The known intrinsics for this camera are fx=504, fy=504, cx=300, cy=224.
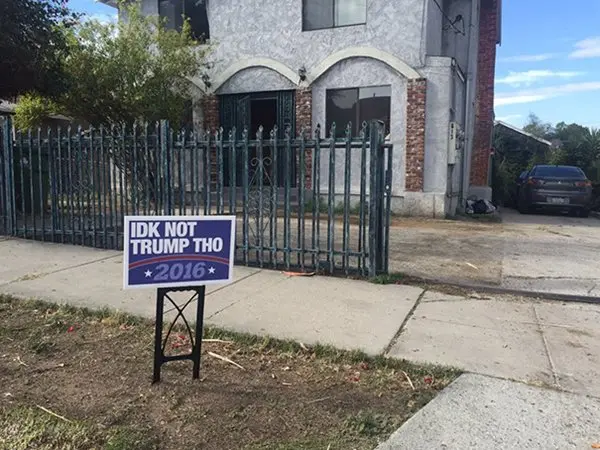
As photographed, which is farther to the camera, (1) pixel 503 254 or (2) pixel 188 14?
(2) pixel 188 14

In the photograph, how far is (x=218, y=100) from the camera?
14.1 m

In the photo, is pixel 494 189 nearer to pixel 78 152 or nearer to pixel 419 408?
pixel 78 152

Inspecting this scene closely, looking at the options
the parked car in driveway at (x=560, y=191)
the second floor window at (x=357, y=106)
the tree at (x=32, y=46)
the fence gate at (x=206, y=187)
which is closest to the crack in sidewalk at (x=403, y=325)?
the fence gate at (x=206, y=187)

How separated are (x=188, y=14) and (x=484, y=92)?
31.3ft

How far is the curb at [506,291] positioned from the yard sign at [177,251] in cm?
314

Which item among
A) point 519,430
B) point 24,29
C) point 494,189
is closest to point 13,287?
point 519,430

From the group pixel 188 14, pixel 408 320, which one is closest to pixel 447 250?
pixel 408 320

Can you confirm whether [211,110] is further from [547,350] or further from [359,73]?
[547,350]

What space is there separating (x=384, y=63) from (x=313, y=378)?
10197mm

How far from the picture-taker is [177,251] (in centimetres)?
325

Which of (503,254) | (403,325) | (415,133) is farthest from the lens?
(415,133)

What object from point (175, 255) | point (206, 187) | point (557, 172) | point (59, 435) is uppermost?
point (557, 172)

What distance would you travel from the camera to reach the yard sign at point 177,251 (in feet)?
10.3

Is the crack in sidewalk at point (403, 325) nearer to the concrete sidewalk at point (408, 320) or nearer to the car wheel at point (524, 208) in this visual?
the concrete sidewalk at point (408, 320)
